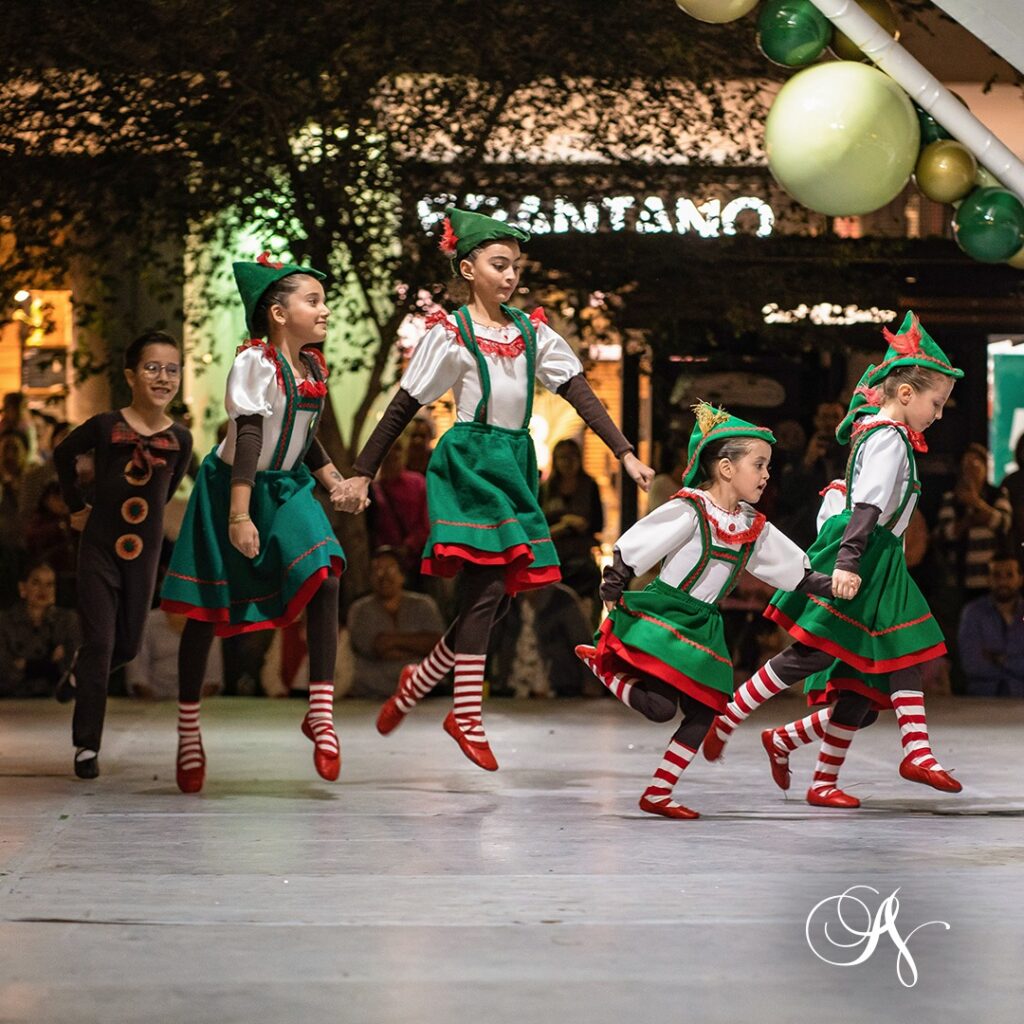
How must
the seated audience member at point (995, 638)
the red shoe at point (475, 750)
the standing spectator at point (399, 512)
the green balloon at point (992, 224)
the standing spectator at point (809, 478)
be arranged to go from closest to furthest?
the red shoe at point (475, 750) → the green balloon at point (992, 224) → the seated audience member at point (995, 638) → the standing spectator at point (399, 512) → the standing spectator at point (809, 478)

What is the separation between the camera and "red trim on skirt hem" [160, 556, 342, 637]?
20.4 feet

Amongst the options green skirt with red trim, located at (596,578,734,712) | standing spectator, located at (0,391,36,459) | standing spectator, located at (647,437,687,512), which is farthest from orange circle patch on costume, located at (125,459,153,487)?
standing spectator, located at (0,391,36,459)

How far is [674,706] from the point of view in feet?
19.1

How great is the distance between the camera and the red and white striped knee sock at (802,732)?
6262 mm

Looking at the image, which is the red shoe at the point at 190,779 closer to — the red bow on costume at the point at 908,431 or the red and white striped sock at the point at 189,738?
the red and white striped sock at the point at 189,738

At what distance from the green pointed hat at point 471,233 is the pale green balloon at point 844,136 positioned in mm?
1015

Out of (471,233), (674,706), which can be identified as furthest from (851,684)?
(471,233)

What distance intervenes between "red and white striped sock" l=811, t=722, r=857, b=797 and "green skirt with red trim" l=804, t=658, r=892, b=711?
0.40 feet

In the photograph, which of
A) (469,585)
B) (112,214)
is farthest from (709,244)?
(469,585)

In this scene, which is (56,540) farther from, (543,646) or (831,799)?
(831,799)

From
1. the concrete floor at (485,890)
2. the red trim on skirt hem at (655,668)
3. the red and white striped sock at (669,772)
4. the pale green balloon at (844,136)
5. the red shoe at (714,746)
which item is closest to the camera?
the concrete floor at (485,890)

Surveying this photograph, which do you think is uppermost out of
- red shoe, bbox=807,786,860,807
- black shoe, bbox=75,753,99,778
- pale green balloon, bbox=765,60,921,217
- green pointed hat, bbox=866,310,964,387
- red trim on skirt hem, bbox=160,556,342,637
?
pale green balloon, bbox=765,60,921,217

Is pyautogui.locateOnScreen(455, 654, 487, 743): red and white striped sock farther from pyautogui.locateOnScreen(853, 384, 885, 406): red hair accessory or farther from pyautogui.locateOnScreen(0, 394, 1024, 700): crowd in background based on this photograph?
pyautogui.locateOnScreen(0, 394, 1024, 700): crowd in background

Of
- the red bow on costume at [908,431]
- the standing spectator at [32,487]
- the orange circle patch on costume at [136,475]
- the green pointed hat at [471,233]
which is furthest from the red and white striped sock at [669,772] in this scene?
the standing spectator at [32,487]
